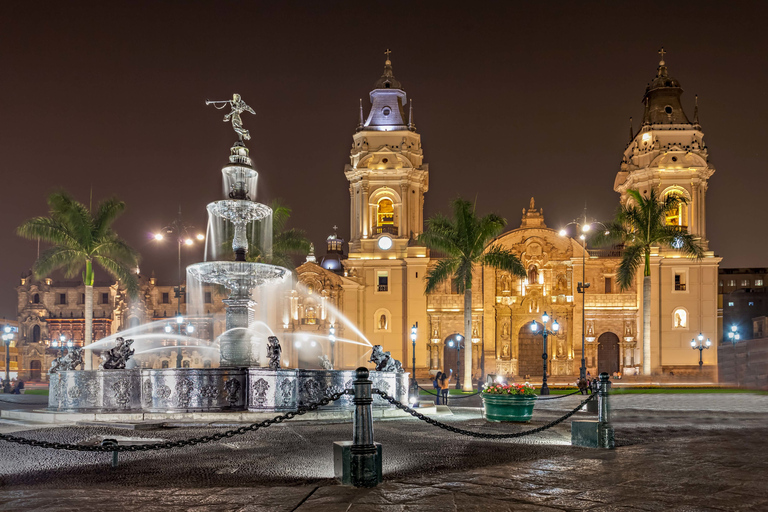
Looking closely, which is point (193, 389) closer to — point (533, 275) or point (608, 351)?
point (533, 275)

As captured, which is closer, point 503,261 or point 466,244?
point 466,244

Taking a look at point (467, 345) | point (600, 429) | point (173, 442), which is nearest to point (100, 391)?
point (173, 442)

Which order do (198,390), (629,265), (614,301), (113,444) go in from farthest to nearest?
(614,301) → (629,265) → (198,390) → (113,444)

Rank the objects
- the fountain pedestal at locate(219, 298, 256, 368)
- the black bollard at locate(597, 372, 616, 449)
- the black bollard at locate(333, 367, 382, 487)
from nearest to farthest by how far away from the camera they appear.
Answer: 1. the black bollard at locate(333, 367, 382, 487)
2. the black bollard at locate(597, 372, 616, 449)
3. the fountain pedestal at locate(219, 298, 256, 368)

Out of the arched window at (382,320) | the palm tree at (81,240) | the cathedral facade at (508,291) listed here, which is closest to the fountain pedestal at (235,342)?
the palm tree at (81,240)

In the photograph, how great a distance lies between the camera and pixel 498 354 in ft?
187

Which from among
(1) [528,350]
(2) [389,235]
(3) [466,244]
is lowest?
(1) [528,350]

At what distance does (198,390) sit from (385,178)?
4356 centimetres

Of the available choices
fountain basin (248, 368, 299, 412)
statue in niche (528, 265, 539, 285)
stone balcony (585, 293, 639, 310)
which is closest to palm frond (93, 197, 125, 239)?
fountain basin (248, 368, 299, 412)

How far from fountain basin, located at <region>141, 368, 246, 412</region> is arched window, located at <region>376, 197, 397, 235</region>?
42735mm

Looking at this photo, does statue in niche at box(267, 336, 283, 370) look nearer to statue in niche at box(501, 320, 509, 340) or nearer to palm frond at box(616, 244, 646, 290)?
palm frond at box(616, 244, 646, 290)

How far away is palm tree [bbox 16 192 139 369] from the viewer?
118ft

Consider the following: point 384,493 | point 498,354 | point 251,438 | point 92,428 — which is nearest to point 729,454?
point 384,493

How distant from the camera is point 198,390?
16.3 m
